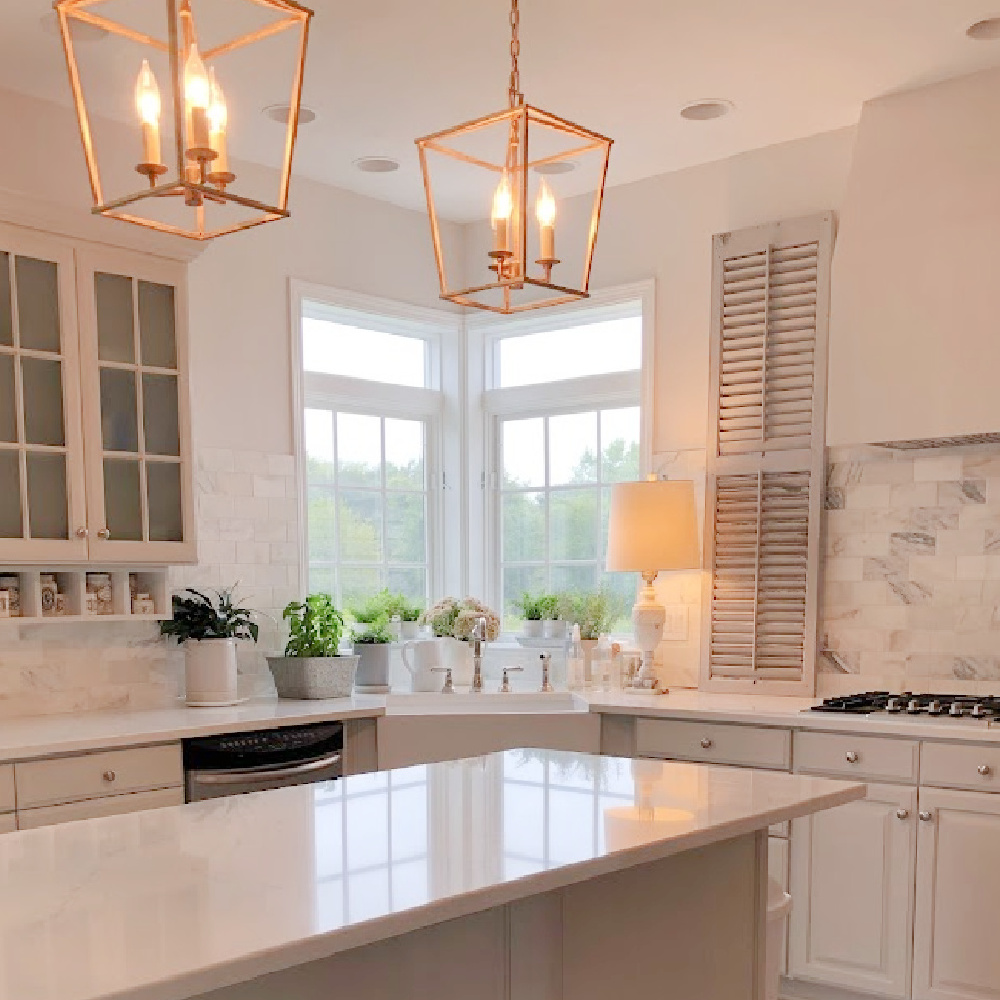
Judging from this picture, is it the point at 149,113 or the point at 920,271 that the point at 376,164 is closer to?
the point at 920,271

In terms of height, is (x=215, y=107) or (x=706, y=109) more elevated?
(x=706, y=109)

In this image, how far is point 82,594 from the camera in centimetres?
359

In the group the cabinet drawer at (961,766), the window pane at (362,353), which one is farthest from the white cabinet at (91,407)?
the cabinet drawer at (961,766)

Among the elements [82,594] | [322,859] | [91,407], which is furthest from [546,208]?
[82,594]

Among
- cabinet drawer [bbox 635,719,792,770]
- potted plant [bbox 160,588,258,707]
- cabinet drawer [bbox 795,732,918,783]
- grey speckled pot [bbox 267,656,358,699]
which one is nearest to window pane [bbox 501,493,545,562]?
grey speckled pot [bbox 267,656,358,699]

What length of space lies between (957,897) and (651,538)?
1.53 meters

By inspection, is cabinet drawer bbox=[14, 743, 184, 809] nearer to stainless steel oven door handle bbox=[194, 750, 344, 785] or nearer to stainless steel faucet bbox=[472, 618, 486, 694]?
stainless steel oven door handle bbox=[194, 750, 344, 785]

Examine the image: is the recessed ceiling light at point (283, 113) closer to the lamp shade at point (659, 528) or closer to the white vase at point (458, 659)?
the lamp shade at point (659, 528)

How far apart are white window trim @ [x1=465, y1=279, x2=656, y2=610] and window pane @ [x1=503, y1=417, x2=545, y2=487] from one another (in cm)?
5

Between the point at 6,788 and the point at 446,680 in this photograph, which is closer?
the point at 6,788

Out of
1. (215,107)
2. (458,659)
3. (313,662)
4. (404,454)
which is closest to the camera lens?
(215,107)

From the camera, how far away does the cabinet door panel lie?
11.0 feet

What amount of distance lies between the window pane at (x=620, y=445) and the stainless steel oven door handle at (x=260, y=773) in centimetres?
178

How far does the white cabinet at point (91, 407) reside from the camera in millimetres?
3393
